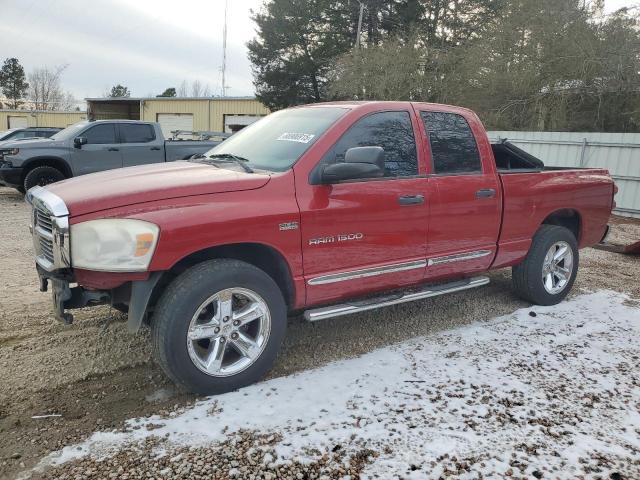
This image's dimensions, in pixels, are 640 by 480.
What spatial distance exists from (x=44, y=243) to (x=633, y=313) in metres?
5.29

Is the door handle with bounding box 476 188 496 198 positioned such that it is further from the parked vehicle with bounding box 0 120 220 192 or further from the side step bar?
the parked vehicle with bounding box 0 120 220 192

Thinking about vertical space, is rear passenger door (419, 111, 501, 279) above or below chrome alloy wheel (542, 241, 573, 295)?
above

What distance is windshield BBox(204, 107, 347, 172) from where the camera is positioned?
3686 millimetres

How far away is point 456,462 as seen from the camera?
2.68m

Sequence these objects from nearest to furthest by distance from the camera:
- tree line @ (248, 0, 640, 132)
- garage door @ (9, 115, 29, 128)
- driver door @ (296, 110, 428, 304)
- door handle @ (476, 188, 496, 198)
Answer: driver door @ (296, 110, 428, 304)
door handle @ (476, 188, 496, 198)
tree line @ (248, 0, 640, 132)
garage door @ (9, 115, 29, 128)

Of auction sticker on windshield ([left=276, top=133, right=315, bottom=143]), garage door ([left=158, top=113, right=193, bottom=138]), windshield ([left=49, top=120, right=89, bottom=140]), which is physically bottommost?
windshield ([left=49, top=120, right=89, bottom=140])

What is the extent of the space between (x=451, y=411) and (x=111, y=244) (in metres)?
2.26

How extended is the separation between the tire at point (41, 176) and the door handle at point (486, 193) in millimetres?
9833

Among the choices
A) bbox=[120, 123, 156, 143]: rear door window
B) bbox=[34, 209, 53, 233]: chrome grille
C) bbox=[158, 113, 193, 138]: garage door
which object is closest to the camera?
bbox=[34, 209, 53, 233]: chrome grille

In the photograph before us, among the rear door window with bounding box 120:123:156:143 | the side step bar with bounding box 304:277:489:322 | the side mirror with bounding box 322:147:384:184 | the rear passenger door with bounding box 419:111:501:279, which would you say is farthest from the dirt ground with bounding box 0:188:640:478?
the rear door window with bounding box 120:123:156:143

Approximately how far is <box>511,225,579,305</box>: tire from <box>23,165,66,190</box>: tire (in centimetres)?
1000

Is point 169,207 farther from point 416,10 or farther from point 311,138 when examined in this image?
point 416,10

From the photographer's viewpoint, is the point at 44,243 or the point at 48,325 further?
the point at 48,325

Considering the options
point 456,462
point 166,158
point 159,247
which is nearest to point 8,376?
point 159,247
